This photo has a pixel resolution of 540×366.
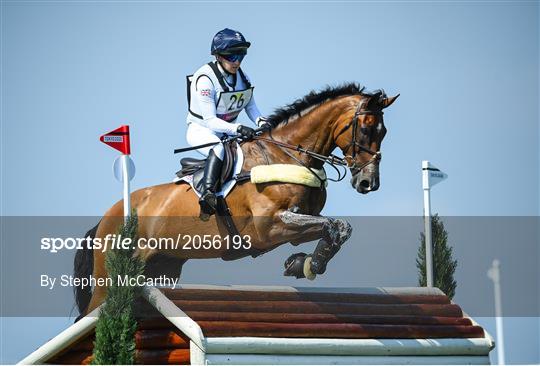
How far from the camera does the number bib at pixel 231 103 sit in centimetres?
1045

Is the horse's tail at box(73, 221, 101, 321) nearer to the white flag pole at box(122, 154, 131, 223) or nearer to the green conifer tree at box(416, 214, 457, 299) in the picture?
the white flag pole at box(122, 154, 131, 223)

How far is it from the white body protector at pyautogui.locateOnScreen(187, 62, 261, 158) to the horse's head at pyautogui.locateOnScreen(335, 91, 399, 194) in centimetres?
110

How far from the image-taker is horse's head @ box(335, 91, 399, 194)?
9.59m

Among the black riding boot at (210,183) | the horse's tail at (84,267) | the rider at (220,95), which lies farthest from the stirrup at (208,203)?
the horse's tail at (84,267)

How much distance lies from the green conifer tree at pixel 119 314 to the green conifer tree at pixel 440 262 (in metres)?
3.82

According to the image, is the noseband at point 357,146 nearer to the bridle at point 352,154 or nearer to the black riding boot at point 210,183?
the bridle at point 352,154

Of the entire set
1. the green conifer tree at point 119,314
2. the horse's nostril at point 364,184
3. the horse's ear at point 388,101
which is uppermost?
the horse's ear at point 388,101

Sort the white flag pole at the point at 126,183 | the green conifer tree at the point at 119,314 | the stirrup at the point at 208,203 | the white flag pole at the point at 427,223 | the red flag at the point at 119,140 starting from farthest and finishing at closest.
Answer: the white flag pole at the point at 427,223 < the red flag at the point at 119,140 < the white flag pole at the point at 126,183 < the stirrup at the point at 208,203 < the green conifer tree at the point at 119,314

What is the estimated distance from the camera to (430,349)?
381 inches

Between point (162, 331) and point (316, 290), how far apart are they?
5.19 feet

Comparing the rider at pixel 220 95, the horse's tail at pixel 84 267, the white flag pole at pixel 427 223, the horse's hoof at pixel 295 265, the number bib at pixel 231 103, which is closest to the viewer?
the horse's hoof at pixel 295 265

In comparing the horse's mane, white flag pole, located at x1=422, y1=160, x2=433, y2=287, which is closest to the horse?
the horse's mane

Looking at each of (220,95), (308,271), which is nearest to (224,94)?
(220,95)

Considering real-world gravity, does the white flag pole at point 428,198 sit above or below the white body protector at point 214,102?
below
